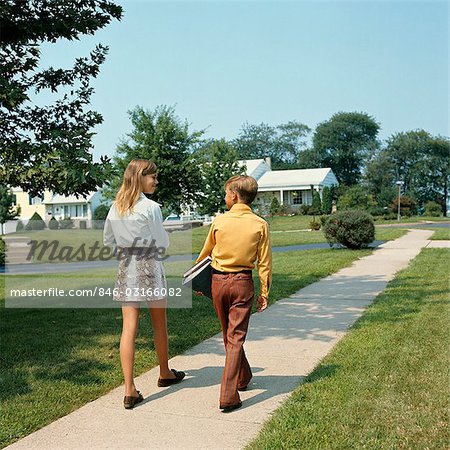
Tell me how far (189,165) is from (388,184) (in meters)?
41.3

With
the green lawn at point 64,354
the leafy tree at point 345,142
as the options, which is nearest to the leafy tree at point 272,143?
the leafy tree at point 345,142

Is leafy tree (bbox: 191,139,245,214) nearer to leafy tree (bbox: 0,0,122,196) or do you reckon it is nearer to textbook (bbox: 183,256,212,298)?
leafy tree (bbox: 0,0,122,196)

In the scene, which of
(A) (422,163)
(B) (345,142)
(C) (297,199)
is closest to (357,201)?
(C) (297,199)

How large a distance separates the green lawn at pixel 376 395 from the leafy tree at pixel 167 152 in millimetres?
14331

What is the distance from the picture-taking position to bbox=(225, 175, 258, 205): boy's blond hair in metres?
4.50

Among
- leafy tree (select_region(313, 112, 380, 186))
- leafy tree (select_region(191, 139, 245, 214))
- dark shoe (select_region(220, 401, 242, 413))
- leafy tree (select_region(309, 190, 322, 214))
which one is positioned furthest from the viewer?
leafy tree (select_region(313, 112, 380, 186))

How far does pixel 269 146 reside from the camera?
97.1 meters

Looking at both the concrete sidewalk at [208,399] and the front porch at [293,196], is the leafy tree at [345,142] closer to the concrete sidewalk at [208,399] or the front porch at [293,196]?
the front porch at [293,196]

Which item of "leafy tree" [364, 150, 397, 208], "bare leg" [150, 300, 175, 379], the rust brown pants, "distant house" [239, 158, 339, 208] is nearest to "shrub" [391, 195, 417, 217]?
"leafy tree" [364, 150, 397, 208]

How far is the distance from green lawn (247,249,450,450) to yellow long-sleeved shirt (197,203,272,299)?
102 centimetres

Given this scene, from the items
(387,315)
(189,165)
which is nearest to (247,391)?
(387,315)

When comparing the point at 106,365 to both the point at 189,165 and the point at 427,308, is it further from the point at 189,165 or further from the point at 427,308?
the point at 189,165

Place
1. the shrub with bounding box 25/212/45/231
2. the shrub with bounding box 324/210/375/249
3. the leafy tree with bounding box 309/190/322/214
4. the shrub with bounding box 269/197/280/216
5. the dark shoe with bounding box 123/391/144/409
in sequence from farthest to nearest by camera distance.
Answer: the leafy tree with bounding box 309/190/322/214 < the shrub with bounding box 269/197/280/216 < the shrub with bounding box 25/212/45/231 < the shrub with bounding box 324/210/375/249 < the dark shoe with bounding box 123/391/144/409

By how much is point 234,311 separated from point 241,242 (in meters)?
0.54
